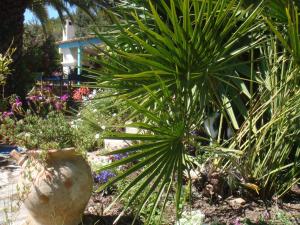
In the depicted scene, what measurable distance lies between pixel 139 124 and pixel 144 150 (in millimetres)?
160

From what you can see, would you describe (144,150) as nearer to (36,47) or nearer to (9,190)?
(9,190)

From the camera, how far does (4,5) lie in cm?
1116

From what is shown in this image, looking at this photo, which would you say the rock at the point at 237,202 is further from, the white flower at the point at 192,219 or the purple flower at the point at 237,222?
the white flower at the point at 192,219

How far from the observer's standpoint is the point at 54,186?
11.6 ft

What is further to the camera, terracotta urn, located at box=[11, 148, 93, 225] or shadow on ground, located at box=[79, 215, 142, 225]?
shadow on ground, located at box=[79, 215, 142, 225]

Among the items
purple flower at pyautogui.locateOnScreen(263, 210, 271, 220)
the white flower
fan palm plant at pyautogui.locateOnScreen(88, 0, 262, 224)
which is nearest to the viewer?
fan palm plant at pyautogui.locateOnScreen(88, 0, 262, 224)

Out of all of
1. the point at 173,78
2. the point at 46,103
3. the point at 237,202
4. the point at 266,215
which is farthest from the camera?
the point at 46,103

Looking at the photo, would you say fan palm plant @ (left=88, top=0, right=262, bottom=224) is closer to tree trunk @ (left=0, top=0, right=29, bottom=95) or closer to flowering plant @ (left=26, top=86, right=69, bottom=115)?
flowering plant @ (left=26, top=86, right=69, bottom=115)

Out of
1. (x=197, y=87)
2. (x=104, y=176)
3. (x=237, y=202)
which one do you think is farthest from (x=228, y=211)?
(x=197, y=87)

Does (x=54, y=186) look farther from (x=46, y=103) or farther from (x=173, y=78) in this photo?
(x=46, y=103)

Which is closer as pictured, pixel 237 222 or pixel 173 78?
pixel 173 78

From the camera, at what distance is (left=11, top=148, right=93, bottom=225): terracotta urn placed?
3537 mm

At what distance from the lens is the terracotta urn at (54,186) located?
354 centimetres

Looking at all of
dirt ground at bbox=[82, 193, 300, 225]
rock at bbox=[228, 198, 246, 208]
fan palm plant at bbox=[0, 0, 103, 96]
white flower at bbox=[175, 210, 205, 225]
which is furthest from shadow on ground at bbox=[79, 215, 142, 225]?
fan palm plant at bbox=[0, 0, 103, 96]
